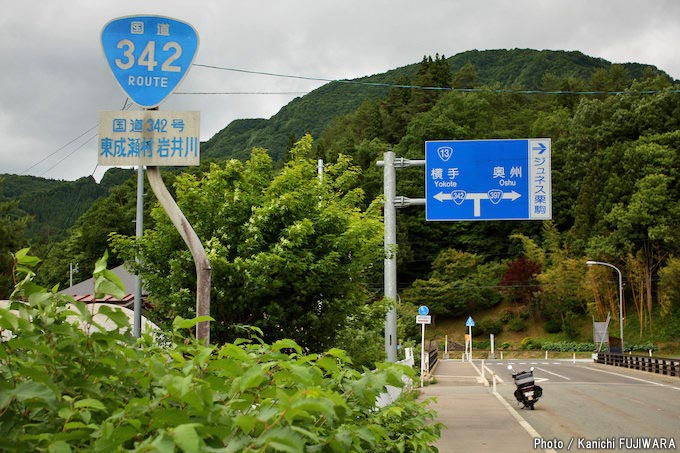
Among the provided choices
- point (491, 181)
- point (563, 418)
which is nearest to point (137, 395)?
point (491, 181)

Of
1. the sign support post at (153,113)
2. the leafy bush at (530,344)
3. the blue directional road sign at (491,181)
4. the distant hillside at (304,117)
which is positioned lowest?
the leafy bush at (530,344)

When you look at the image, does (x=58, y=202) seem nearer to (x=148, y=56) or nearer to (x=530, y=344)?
(x=530, y=344)

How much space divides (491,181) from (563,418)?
4831 millimetres

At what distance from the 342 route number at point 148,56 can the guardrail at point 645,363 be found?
91.3ft

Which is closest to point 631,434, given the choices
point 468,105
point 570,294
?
point 570,294

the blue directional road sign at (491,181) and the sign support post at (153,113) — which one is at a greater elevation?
the blue directional road sign at (491,181)

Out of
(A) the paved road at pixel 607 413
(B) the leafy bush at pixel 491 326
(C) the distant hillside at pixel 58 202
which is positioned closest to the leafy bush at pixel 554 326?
(B) the leafy bush at pixel 491 326

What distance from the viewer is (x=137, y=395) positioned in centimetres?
244

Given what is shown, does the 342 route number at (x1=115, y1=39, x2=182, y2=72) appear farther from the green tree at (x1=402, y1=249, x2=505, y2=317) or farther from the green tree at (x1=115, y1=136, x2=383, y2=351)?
the green tree at (x1=402, y1=249, x2=505, y2=317)

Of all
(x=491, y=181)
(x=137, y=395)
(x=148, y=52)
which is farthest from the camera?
(x=491, y=181)

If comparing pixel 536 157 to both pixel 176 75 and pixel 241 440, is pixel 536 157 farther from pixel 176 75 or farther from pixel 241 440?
pixel 241 440

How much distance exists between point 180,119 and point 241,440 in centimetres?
385

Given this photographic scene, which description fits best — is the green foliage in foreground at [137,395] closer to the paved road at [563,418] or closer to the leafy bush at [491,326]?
the paved road at [563,418]

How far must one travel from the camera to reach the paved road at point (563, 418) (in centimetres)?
1116
